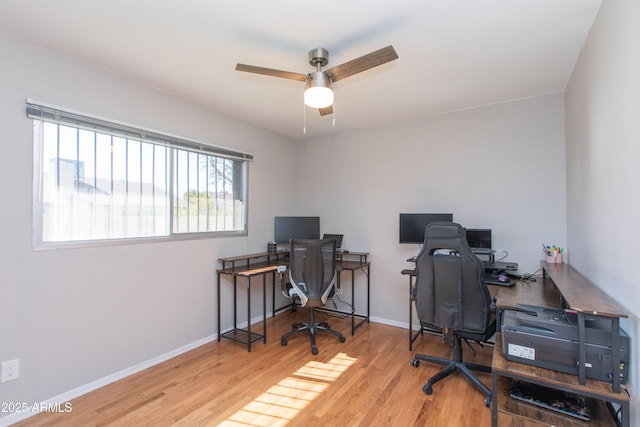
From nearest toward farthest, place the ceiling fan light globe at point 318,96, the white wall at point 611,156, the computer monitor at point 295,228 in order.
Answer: the white wall at point 611,156, the ceiling fan light globe at point 318,96, the computer monitor at point 295,228

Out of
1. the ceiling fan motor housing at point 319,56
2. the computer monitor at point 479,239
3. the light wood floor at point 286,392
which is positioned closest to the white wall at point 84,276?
the light wood floor at point 286,392

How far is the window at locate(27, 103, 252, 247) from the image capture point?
7.23 feet

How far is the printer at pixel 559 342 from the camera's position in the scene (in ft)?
4.78

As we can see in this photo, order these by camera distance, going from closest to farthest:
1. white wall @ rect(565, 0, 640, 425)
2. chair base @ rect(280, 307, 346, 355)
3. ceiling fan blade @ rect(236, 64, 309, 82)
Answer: white wall @ rect(565, 0, 640, 425) < ceiling fan blade @ rect(236, 64, 309, 82) < chair base @ rect(280, 307, 346, 355)

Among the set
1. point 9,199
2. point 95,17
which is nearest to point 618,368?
point 95,17

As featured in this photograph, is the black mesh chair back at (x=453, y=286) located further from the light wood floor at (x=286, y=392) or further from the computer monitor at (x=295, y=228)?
the computer monitor at (x=295, y=228)

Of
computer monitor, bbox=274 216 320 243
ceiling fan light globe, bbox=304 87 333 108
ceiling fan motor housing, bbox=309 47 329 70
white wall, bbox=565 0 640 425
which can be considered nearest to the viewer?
white wall, bbox=565 0 640 425

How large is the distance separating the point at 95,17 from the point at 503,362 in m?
3.18

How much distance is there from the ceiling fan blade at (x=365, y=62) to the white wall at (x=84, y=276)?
6.14ft

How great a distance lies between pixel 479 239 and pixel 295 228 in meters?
2.25

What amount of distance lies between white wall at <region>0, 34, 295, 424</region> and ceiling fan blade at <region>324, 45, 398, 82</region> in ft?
6.14

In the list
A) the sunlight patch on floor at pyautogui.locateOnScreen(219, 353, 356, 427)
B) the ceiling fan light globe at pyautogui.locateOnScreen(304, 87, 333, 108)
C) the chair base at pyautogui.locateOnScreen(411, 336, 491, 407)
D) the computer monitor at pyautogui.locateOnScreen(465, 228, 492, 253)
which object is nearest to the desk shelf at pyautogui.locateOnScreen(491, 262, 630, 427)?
the chair base at pyautogui.locateOnScreen(411, 336, 491, 407)

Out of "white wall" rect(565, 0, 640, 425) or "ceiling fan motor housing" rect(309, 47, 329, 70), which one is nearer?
"white wall" rect(565, 0, 640, 425)

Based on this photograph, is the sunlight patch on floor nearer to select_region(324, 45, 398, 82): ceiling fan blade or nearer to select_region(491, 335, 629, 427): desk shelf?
select_region(491, 335, 629, 427): desk shelf
